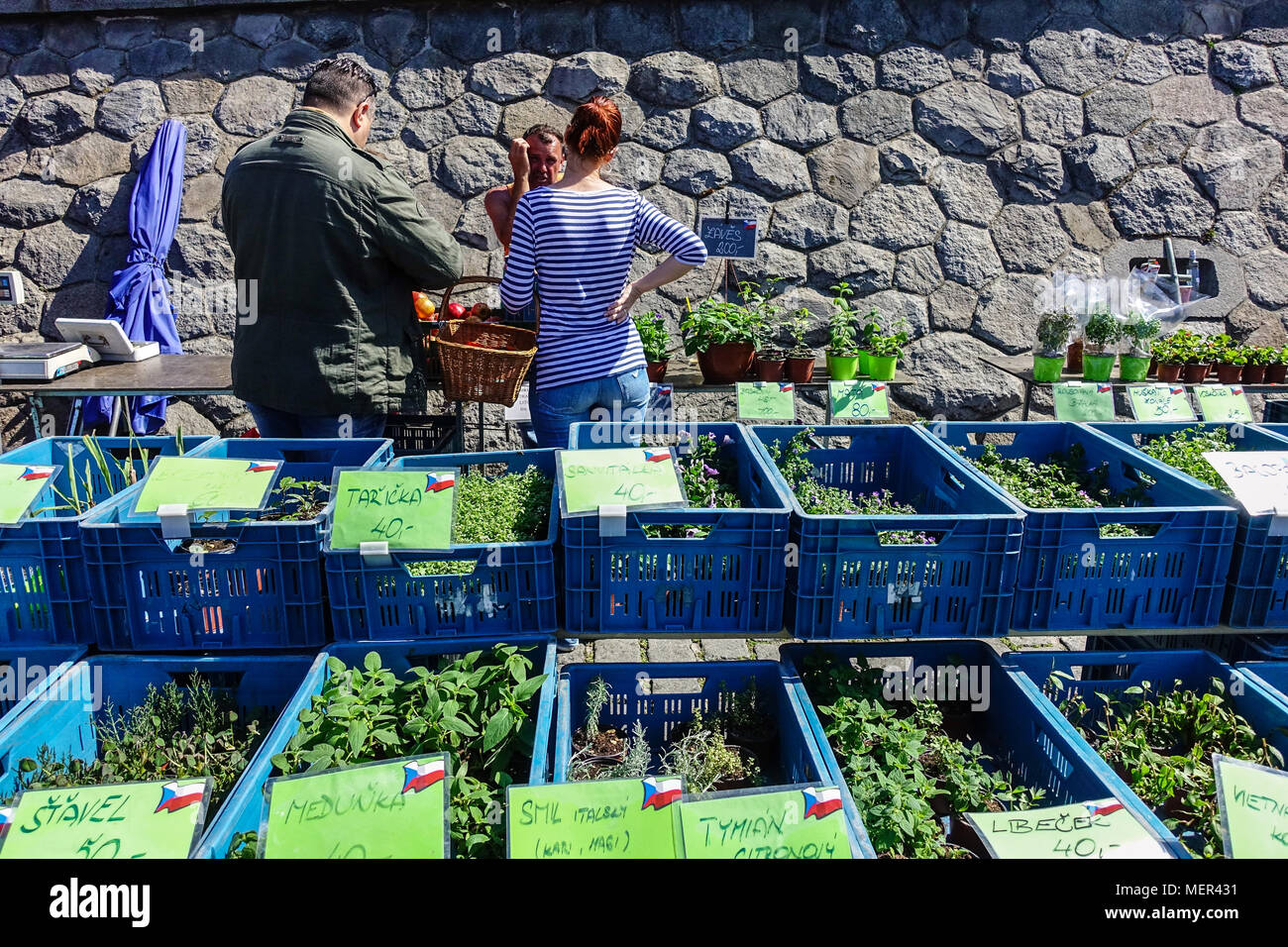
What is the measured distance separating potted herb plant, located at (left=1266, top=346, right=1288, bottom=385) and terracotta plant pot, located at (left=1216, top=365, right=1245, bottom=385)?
0.49 feet

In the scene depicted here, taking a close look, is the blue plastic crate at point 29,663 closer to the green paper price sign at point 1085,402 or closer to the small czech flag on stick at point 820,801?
the small czech flag on stick at point 820,801

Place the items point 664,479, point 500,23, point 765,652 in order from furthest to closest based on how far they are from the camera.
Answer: point 500,23, point 765,652, point 664,479

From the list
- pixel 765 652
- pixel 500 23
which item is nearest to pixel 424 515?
pixel 765 652

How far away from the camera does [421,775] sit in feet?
5.16

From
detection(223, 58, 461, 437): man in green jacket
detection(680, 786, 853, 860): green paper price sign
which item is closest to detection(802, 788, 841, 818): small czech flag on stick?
detection(680, 786, 853, 860): green paper price sign

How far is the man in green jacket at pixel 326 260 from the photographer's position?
283cm

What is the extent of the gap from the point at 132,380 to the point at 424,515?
278cm

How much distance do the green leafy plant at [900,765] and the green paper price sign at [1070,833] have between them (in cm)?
23

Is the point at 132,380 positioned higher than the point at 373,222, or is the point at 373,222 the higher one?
the point at 373,222

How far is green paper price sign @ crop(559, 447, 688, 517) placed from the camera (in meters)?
2.03

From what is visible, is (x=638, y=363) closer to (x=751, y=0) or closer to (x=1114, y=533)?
(x=1114, y=533)

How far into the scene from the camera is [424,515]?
2.04 meters

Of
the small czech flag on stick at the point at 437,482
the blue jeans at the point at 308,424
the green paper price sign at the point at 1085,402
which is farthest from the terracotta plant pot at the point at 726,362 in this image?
the small czech flag on stick at the point at 437,482

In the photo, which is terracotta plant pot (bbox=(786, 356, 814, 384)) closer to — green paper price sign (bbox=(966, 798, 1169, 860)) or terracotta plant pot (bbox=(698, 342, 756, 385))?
terracotta plant pot (bbox=(698, 342, 756, 385))
